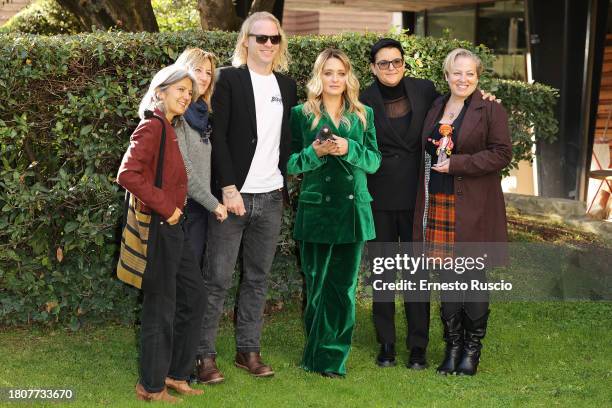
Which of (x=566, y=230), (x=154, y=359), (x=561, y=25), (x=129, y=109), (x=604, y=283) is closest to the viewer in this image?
(x=154, y=359)

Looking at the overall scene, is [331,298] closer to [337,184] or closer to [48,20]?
[337,184]

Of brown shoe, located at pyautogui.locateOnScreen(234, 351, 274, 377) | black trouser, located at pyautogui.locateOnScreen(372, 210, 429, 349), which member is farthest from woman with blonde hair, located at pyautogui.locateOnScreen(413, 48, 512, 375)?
brown shoe, located at pyautogui.locateOnScreen(234, 351, 274, 377)

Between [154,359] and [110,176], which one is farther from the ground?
[110,176]

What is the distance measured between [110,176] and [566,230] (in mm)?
6311

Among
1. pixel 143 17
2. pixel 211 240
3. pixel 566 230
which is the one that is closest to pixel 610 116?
pixel 566 230

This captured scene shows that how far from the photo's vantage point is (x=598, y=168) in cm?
1307

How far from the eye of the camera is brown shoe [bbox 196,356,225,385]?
5.60 meters

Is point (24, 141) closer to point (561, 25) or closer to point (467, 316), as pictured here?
point (467, 316)

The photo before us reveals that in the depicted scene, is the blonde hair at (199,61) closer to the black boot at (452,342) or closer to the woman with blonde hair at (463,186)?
the woman with blonde hair at (463,186)

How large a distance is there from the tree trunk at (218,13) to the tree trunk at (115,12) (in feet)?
2.00

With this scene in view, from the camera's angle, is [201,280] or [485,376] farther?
[485,376]

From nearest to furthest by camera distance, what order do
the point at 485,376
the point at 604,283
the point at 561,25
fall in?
the point at 485,376 < the point at 604,283 < the point at 561,25

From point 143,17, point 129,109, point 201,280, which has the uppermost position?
point 143,17

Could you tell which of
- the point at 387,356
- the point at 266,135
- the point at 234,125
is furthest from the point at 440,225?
the point at 234,125
